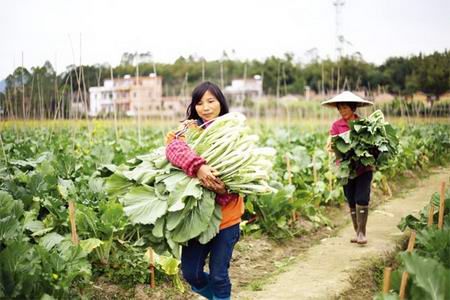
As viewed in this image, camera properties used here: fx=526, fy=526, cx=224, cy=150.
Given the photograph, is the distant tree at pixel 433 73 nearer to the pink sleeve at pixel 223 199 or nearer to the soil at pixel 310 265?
the soil at pixel 310 265

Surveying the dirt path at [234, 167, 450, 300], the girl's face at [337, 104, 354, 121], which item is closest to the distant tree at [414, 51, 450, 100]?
the dirt path at [234, 167, 450, 300]

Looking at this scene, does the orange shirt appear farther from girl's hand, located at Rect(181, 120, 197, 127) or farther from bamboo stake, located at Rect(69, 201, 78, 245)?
bamboo stake, located at Rect(69, 201, 78, 245)

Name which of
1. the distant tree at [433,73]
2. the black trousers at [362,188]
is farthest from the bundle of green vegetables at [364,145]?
the distant tree at [433,73]

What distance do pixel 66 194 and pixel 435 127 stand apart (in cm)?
1108

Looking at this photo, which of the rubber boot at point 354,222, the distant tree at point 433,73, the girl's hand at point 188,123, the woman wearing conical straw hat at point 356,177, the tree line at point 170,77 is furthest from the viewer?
the tree line at point 170,77

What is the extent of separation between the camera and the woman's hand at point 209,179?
9.00ft

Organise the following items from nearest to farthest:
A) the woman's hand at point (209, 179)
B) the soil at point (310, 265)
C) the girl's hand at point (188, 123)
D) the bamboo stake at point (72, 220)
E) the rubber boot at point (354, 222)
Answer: the woman's hand at point (209, 179)
the girl's hand at point (188, 123)
the bamboo stake at point (72, 220)
the soil at point (310, 265)
the rubber boot at point (354, 222)

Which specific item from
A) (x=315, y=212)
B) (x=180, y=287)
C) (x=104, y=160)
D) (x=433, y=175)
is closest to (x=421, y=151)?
(x=433, y=175)

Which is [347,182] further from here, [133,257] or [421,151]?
[421,151]

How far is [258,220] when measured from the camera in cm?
569

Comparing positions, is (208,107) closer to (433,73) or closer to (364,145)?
(364,145)

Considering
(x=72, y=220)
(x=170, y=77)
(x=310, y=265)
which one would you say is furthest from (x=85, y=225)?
(x=170, y=77)

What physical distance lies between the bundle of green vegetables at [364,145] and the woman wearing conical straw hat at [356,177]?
0.31 ft

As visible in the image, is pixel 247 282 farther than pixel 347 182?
No
